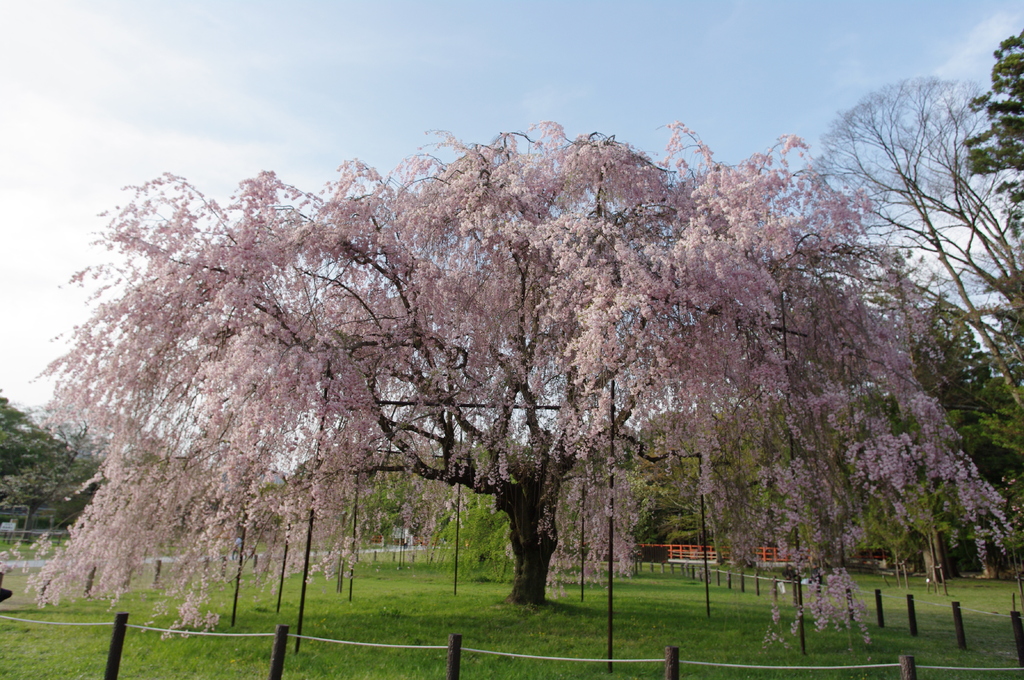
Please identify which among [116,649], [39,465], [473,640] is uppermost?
[39,465]

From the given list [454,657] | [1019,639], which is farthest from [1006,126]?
[454,657]

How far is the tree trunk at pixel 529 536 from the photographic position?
10359mm

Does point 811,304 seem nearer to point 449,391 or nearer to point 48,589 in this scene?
point 449,391

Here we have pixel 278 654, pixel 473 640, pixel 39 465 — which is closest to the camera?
pixel 278 654

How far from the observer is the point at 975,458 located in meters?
21.7

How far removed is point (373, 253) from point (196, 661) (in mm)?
5581

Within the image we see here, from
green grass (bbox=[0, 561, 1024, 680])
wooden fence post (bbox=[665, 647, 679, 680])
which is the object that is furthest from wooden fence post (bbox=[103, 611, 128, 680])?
wooden fence post (bbox=[665, 647, 679, 680])

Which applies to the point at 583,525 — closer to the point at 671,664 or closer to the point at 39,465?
the point at 671,664

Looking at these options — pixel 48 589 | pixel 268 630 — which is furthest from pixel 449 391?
pixel 48 589

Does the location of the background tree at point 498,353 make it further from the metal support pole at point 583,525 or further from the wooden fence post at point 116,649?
the wooden fence post at point 116,649

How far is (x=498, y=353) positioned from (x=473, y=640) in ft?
13.6

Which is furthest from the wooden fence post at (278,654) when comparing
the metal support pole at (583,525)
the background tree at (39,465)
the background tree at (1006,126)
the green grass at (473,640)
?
the background tree at (39,465)

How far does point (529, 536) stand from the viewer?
35.1ft

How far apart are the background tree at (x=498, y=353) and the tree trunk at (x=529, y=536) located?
1.10m
